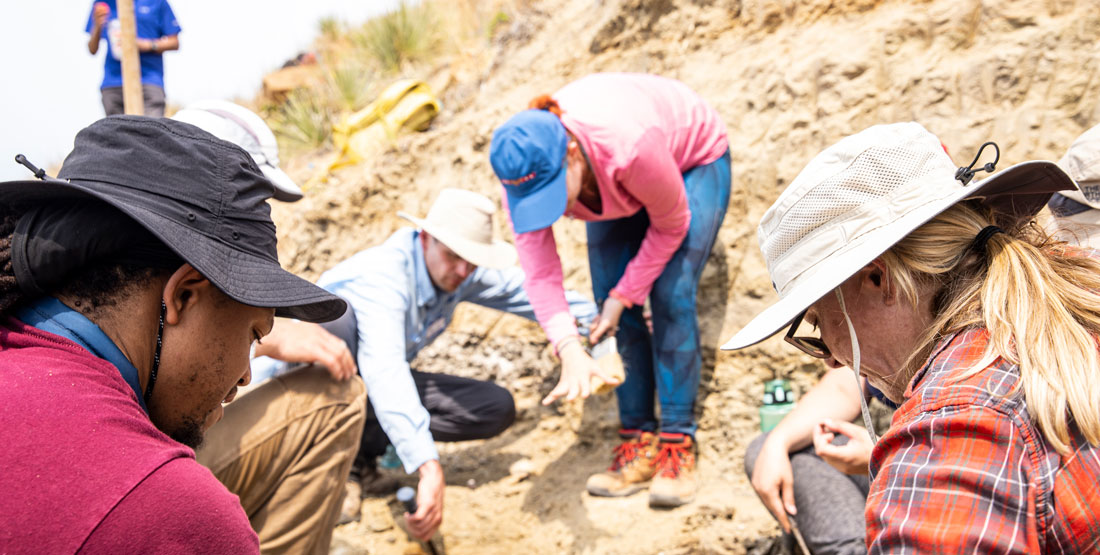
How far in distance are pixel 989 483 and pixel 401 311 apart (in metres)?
2.31

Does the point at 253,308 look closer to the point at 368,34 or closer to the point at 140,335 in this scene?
the point at 140,335

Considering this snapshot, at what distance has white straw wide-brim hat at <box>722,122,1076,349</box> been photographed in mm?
1116

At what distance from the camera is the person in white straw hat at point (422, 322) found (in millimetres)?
2609

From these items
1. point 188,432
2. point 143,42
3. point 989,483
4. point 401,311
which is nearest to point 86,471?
point 188,432

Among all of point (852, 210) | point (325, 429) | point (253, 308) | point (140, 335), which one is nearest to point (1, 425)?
point (140, 335)

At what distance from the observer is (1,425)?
926 mm

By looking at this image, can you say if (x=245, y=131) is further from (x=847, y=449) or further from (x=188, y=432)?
(x=847, y=449)

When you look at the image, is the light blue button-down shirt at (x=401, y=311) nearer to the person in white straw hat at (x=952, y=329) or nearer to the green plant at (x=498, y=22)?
the person in white straw hat at (x=952, y=329)

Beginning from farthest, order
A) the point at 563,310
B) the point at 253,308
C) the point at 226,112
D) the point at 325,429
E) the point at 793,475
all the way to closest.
→ 1. the point at 563,310
2. the point at 226,112
3. the point at 325,429
4. the point at 793,475
5. the point at 253,308

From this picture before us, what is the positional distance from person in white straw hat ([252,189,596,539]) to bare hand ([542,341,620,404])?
49 centimetres

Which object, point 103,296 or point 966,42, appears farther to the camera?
point 966,42

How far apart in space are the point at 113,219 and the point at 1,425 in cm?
33

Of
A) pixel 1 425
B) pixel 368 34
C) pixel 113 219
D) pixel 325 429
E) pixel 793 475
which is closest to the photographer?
pixel 1 425

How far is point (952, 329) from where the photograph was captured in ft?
3.59
